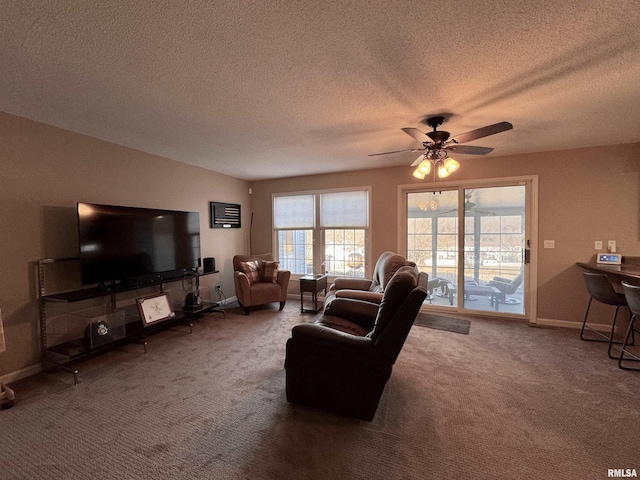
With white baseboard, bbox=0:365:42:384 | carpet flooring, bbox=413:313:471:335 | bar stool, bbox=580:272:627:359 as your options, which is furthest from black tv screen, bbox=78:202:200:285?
bar stool, bbox=580:272:627:359

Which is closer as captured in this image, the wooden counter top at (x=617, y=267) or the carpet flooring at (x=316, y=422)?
the carpet flooring at (x=316, y=422)

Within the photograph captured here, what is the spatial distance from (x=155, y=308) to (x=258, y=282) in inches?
66.1

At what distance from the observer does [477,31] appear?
150cm

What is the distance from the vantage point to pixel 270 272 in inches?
186

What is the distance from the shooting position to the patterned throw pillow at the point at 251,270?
4617 millimetres

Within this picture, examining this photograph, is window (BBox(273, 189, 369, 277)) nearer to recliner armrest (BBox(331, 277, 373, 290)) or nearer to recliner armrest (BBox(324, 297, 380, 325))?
recliner armrest (BBox(331, 277, 373, 290))

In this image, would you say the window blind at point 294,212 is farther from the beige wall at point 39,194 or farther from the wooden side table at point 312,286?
the beige wall at point 39,194

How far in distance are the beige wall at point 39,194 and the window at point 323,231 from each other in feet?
8.34

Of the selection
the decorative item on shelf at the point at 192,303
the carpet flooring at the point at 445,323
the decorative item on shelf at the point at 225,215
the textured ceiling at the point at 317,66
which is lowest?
the carpet flooring at the point at 445,323

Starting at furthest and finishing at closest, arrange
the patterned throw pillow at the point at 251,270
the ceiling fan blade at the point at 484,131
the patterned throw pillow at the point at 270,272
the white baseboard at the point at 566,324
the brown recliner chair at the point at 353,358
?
the patterned throw pillow at the point at 270,272 < the patterned throw pillow at the point at 251,270 < the white baseboard at the point at 566,324 < the ceiling fan blade at the point at 484,131 < the brown recliner chair at the point at 353,358

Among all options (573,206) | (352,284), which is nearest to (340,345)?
(352,284)

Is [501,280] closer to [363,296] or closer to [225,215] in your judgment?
[363,296]

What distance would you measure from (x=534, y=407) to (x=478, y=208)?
9.78 ft

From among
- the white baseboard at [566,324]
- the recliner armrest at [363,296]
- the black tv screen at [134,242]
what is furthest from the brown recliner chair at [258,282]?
the white baseboard at [566,324]
